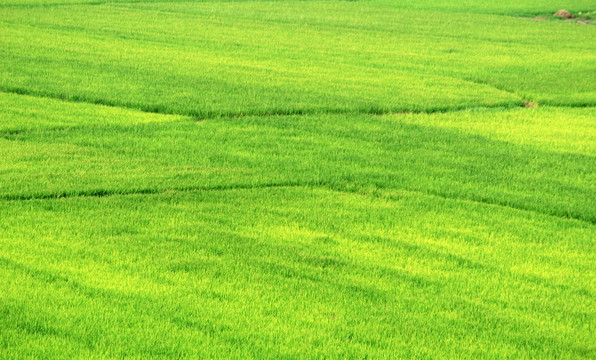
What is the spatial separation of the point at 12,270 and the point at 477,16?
106 feet

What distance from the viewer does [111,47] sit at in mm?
20609

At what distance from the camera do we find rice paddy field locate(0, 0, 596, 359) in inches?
221

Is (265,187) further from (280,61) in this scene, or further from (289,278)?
(280,61)

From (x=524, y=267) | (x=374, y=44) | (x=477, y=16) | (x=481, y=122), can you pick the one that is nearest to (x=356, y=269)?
(x=524, y=267)

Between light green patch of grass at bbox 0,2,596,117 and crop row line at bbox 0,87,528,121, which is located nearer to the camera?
crop row line at bbox 0,87,528,121

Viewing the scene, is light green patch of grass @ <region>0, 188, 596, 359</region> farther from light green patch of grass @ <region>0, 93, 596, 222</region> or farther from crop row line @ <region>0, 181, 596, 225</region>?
light green patch of grass @ <region>0, 93, 596, 222</region>

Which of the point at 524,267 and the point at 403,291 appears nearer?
the point at 403,291

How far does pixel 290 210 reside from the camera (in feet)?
27.5

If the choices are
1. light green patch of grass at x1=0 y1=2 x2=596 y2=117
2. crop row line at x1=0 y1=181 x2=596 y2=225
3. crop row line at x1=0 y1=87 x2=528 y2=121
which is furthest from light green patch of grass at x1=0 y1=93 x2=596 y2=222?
light green patch of grass at x1=0 y1=2 x2=596 y2=117

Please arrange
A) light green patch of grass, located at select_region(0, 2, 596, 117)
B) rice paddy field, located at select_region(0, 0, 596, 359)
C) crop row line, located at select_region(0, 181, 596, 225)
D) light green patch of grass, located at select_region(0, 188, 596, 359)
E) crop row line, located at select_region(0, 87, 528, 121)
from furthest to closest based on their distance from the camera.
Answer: light green patch of grass, located at select_region(0, 2, 596, 117)
crop row line, located at select_region(0, 87, 528, 121)
crop row line, located at select_region(0, 181, 596, 225)
rice paddy field, located at select_region(0, 0, 596, 359)
light green patch of grass, located at select_region(0, 188, 596, 359)

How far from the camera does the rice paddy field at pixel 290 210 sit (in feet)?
18.5

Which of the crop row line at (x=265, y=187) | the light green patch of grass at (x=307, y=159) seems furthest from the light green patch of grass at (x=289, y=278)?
the light green patch of grass at (x=307, y=159)

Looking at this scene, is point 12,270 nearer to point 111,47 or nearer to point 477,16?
point 111,47

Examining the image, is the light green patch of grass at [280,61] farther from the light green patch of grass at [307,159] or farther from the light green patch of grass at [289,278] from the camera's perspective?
the light green patch of grass at [289,278]
